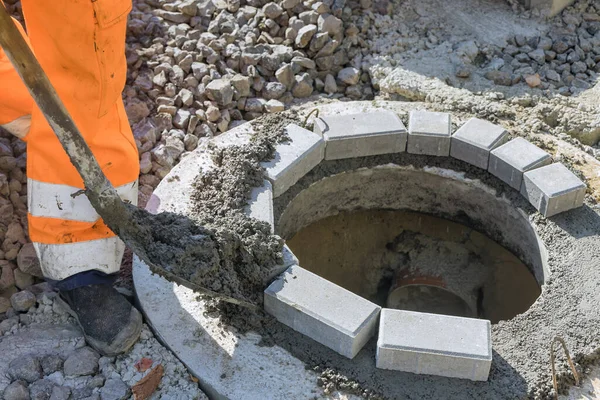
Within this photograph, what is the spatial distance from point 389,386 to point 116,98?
163 cm

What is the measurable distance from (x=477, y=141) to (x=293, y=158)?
3.14ft

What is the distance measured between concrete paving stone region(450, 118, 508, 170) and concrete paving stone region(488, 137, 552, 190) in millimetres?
44

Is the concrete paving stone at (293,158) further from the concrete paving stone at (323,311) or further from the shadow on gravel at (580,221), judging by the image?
the shadow on gravel at (580,221)

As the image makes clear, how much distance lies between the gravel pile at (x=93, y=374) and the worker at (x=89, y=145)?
0.20 feet

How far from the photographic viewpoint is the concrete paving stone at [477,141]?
3.86 meters

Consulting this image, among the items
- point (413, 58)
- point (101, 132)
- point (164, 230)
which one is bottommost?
point (413, 58)

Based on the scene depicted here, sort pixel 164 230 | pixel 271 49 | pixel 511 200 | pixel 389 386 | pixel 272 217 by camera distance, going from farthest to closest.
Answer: pixel 271 49 < pixel 511 200 < pixel 272 217 < pixel 164 230 < pixel 389 386

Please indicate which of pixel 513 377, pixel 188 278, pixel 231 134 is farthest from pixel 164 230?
pixel 513 377

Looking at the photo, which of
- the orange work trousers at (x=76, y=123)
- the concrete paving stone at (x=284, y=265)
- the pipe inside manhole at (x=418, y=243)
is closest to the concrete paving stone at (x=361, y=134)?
the pipe inside manhole at (x=418, y=243)

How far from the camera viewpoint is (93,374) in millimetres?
3041

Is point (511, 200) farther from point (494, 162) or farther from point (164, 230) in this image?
point (164, 230)

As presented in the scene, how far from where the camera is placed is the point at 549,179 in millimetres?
3654

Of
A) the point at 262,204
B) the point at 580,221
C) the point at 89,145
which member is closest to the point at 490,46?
the point at 580,221

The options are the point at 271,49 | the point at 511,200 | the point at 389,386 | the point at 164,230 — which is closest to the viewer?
the point at 389,386
